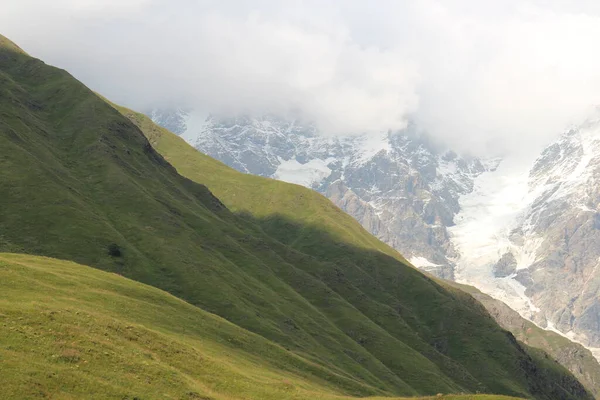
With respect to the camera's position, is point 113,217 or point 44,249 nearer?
point 44,249

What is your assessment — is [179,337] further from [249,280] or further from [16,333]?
[249,280]

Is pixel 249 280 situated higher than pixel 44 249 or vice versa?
pixel 249 280

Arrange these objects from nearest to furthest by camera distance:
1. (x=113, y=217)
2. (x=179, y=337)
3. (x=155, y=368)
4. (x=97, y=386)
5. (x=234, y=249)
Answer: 1. (x=97, y=386)
2. (x=155, y=368)
3. (x=179, y=337)
4. (x=113, y=217)
5. (x=234, y=249)

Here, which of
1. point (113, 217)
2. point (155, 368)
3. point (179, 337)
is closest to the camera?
point (155, 368)

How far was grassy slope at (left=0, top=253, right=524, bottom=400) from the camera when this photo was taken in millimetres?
54281

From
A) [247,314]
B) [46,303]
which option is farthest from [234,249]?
[46,303]

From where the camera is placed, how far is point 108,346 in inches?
2467

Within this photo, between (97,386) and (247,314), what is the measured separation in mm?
88129

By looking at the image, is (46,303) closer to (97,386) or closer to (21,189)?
(97,386)

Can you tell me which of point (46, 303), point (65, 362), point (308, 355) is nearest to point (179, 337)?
point (46, 303)

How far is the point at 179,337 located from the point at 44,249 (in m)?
60.4

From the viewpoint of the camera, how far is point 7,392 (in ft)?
160

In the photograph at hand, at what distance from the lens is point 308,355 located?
13525cm

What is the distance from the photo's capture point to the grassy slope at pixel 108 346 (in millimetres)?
54281
